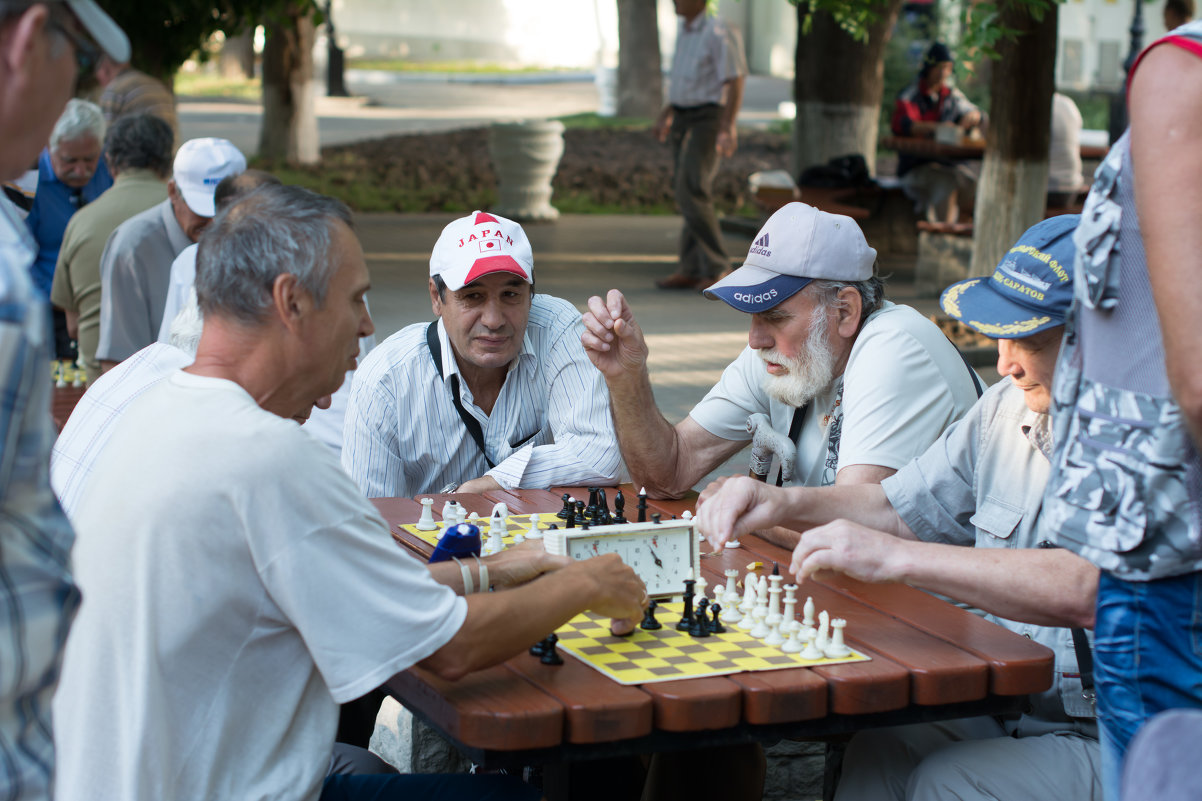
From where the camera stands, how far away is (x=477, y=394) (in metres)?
4.11

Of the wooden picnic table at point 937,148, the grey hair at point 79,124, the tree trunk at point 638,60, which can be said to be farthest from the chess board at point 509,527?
the tree trunk at point 638,60

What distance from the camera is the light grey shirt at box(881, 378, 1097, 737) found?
2.82 meters

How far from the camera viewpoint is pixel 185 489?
2062 mm

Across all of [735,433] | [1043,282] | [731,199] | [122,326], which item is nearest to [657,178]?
[731,199]

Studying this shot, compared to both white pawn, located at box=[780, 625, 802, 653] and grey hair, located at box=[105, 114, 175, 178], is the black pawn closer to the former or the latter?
white pawn, located at box=[780, 625, 802, 653]

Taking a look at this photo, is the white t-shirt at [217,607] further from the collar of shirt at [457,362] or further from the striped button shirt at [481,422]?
the collar of shirt at [457,362]

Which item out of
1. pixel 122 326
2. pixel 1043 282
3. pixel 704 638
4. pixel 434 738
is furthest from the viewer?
pixel 122 326

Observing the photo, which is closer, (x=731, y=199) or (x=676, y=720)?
(x=676, y=720)

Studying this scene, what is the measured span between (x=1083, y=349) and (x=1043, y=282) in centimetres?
63

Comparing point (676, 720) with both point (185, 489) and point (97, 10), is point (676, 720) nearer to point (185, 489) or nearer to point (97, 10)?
point (185, 489)

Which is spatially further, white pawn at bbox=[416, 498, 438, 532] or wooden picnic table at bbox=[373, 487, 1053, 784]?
white pawn at bbox=[416, 498, 438, 532]

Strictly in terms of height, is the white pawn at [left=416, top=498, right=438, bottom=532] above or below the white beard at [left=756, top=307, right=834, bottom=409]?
below

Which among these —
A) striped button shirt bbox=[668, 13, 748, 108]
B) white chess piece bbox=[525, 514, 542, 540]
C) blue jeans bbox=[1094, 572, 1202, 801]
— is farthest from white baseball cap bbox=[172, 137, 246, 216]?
striped button shirt bbox=[668, 13, 748, 108]

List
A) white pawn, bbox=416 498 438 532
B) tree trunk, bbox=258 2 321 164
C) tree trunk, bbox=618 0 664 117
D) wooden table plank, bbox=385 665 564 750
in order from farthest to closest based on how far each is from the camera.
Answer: tree trunk, bbox=618 0 664 117 → tree trunk, bbox=258 2 321 164 → white pawn, bbox=416 498 438 532 → wooden table plank, bbox=385 665 564 750
